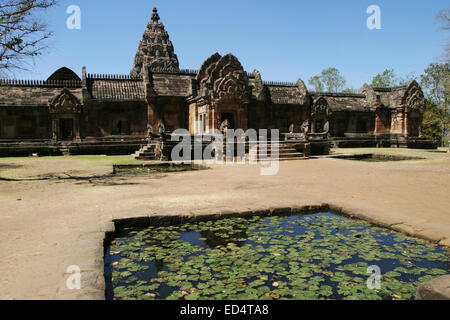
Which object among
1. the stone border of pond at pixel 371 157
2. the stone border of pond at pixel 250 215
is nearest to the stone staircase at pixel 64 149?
the stone border of pond at pixel 371 157

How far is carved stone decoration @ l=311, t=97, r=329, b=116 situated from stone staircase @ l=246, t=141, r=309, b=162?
1068cm

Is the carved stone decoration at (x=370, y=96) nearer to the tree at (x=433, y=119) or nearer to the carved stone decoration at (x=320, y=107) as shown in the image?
the carved stone decoration at (x=320, y=107)

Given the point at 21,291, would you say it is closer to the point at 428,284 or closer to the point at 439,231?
the point at 428,284

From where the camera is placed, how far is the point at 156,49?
3841 centimetres

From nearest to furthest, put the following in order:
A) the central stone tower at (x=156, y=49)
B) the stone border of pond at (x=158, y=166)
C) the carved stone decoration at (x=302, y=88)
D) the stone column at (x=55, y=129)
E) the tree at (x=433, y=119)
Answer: the stone border of pond at (x=158, y=166) < the stone column at (x=55, y=129) < the carved stone decoration at (x=302, y=88) < the tree at (x=433, y=119) < the central stone tower at (x=156, y=49)

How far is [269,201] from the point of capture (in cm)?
750

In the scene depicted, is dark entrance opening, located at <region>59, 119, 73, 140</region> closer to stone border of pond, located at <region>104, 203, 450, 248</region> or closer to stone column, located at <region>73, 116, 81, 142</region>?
stone column, located at <region>73, 116, 81, 142</region>

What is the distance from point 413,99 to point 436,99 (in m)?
12.1

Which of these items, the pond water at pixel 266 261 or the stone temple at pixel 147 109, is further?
the stone temple at pixel 147 109

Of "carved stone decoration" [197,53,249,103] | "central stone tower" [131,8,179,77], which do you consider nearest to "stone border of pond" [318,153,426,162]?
"carved stone decoration" [197,53,249,103]

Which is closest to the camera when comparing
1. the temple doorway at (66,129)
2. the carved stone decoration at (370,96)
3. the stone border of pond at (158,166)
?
the stone border of pond at (158,166)

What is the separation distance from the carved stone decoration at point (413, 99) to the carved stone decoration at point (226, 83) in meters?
17.1

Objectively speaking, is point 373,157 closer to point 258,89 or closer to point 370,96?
point 258,89

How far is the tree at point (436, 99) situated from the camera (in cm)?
3747
